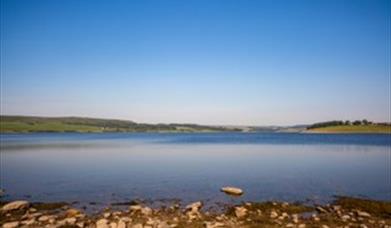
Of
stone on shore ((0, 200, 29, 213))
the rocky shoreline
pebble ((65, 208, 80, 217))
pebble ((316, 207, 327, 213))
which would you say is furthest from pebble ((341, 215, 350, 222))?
stone on shore ((0, 200, 29, 213))

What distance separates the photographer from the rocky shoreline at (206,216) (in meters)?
17.2

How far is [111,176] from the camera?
3444 centimetres

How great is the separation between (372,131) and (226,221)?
600ft

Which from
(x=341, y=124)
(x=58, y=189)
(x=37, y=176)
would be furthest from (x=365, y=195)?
(x=341, y=124)

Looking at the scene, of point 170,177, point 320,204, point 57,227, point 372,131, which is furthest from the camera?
point 372,131

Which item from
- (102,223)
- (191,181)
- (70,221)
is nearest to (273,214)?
(102,223)

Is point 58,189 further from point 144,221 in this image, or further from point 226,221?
point 226,221

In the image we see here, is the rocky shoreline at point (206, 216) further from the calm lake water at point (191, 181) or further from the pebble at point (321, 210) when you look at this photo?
the calm lake water at point (191, 181)

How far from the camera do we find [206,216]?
19.0 metres

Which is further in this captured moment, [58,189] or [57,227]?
[58,189]

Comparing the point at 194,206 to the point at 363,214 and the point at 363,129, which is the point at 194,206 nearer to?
the point at 363,214

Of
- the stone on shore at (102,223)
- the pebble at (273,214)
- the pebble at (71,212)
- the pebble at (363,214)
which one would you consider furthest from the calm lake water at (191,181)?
the stone on shore at (102,223)

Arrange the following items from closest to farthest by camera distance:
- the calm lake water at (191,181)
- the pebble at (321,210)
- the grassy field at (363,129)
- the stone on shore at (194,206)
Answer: the pebble at (321,210)
the stone on shore at (194,206)
the calm lake water at (191,181)
the grassy field at (363,129)

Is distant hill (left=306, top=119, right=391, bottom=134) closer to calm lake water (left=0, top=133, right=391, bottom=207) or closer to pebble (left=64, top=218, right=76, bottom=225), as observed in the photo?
calm lake water (left=0, top=133, right=391, bottom=207)
